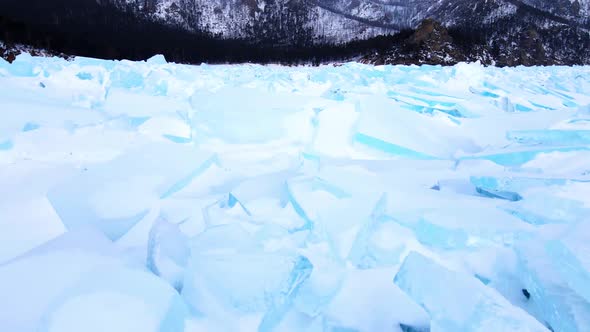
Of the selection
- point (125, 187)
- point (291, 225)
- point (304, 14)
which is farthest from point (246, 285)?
point (304, 14)

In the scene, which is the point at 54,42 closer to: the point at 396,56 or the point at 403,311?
the point at 396,56

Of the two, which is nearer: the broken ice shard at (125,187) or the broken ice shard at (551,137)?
the broken ice shard at (125,187)

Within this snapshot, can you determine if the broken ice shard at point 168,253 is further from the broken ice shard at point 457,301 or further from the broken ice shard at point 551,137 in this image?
the broken ice shard at point 551,137

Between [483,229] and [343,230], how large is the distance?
1.16 ft

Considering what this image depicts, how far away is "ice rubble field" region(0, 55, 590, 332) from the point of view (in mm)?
650

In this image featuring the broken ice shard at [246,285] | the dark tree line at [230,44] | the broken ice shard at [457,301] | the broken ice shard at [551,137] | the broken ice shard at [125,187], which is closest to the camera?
the broken ice shard at [457,301]

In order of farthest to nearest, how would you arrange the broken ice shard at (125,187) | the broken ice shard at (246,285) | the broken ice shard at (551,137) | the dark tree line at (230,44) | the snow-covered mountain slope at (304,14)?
1. the snow-covered mountain slope at (304,14)
2. the dark tree line at (230,44)
3. the broken ice shard at (551,137)
4. the broken ice shard at (125,187)
5. the broken ice shard at (246,285)

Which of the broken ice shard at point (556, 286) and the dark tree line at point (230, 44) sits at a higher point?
the dark tree line at point (230, 44)

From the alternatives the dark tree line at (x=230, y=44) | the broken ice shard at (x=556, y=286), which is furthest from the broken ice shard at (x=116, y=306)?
the dark tree line at (x=230, y=44)

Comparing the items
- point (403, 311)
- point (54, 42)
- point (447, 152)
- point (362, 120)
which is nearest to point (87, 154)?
point (362, 120)

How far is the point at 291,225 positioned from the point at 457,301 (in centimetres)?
59

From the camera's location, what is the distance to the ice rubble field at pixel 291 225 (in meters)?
0.65

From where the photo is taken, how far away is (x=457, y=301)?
2.02ft

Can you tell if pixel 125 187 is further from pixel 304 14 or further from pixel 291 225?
pixel 304 14
